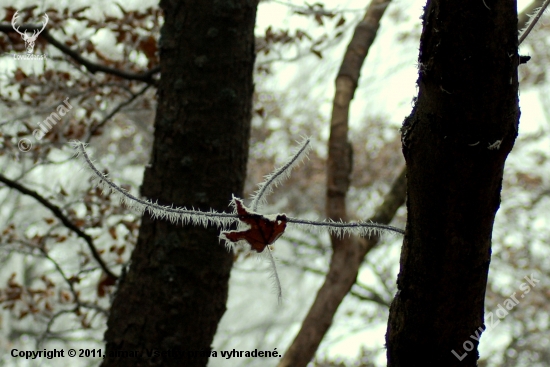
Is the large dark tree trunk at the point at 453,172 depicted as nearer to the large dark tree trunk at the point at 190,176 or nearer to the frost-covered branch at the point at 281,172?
the frost-covered branch at the point at 281,172

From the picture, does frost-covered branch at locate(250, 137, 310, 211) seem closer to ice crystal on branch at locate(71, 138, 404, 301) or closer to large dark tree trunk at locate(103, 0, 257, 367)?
ice crystal on branch at locate(71, 138, 404, 301)

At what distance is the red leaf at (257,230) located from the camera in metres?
0.66

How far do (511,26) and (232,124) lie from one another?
2.69ft

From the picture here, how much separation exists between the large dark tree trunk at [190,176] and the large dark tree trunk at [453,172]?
625mm

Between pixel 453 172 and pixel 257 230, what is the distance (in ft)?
0.83

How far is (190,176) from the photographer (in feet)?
4.12

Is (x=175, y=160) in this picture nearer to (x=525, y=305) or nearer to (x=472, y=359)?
(x=472, y=359)

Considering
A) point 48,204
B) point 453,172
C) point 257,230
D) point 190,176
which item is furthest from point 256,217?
point 48,204

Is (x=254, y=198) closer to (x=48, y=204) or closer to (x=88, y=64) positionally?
(x=48, y=204)

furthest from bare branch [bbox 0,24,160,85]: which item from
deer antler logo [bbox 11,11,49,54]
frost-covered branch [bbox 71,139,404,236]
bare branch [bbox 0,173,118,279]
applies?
frost-covered branch [bbox 71,139,404,236]

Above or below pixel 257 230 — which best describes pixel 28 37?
above

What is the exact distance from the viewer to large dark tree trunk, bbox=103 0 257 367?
122 centimetres

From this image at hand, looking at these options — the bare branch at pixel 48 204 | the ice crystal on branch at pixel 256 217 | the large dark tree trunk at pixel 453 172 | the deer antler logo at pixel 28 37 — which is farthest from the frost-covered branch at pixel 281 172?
the deer antler logo at pixel 28 37

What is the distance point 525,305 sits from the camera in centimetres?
421
